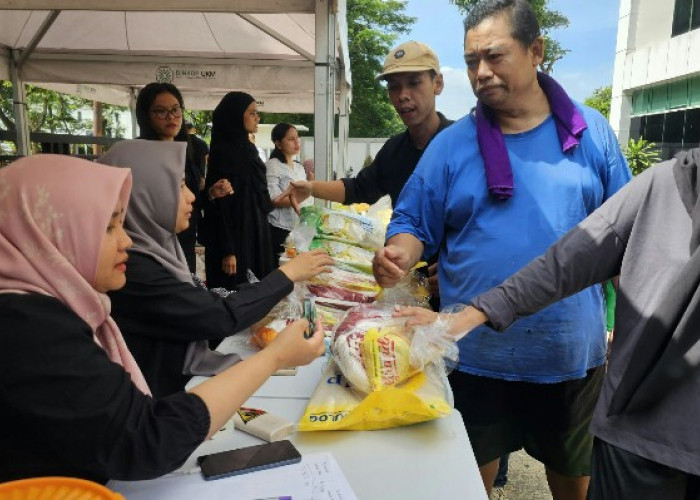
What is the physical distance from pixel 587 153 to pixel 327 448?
1284mm

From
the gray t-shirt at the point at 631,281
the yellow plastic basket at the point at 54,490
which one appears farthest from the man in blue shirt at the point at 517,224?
the yellow plastic basket at the point at 54,490

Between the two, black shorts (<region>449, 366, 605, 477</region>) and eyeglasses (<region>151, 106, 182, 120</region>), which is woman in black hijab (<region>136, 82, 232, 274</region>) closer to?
eyeglasses (<region>151, 106, 182, 120</region>)

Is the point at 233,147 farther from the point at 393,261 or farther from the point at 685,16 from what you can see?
the point at 685,16

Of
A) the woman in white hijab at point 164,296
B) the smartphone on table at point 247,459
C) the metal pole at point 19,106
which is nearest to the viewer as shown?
the smartphone on table at point 247,459

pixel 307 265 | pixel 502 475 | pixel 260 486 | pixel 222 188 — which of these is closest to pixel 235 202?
pixel 222 188

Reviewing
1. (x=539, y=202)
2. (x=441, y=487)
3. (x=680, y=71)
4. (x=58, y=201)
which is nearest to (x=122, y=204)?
(x=58, y=201)

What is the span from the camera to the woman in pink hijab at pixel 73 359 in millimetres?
922

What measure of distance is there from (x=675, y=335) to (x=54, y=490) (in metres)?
1.30

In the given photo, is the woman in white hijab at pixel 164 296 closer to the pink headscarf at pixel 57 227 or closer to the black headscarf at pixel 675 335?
the pink headscarf at pixel 57 227

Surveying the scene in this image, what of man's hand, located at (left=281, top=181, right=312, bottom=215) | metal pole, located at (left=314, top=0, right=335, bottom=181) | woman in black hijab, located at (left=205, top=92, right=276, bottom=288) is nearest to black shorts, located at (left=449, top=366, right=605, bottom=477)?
man's hand, located at (left=281, top=181, right=312, bottom=215)

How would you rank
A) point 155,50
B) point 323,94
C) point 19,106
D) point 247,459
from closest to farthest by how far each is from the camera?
1. point 247,459
2. point 323,94
3. point 19,106
4. point 155,50

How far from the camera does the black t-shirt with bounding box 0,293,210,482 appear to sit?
36.0 inches

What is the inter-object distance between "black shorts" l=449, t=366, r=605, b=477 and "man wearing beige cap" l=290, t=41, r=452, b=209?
49.0 inches

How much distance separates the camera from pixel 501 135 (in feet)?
5.97
